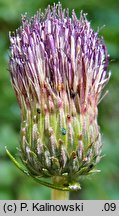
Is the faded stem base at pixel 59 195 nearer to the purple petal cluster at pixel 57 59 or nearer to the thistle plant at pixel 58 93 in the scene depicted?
the thistle plant at pixel 58 93

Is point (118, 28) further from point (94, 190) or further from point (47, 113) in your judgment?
point (47, 113)

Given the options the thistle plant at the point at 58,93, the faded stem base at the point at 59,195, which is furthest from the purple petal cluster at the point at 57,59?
the faded stem base at the point at 59,195

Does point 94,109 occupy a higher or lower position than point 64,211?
higher

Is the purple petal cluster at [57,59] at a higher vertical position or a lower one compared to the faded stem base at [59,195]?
higher

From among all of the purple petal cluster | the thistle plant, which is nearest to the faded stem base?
the thistle plant

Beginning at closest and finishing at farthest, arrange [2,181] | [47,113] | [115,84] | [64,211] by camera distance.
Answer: [64,211]
[47,113]
[2,181]
[115,84]

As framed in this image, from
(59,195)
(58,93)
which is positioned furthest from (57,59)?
(59,195)

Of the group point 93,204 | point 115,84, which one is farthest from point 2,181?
point 93,204

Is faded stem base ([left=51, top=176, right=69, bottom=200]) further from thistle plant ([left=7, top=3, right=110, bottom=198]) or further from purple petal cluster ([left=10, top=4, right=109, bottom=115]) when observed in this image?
purple petal cluster ([left=10, top=4, right=109, bottom=115])
